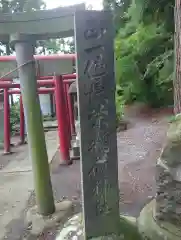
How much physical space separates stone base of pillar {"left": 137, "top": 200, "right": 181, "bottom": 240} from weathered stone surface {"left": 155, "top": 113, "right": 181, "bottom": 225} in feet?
0.17

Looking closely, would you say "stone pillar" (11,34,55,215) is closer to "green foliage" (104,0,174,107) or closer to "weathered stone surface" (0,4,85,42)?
"weathered stone surface" (0,4,85,42)

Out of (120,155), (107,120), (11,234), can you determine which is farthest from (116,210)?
(120,155)

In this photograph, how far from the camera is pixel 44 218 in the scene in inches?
159

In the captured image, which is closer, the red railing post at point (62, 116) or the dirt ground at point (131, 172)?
the dirt ground at point (131, 172)

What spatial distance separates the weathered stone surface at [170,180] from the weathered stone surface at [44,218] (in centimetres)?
165

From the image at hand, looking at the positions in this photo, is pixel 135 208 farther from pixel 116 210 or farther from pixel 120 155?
pixel 120 155

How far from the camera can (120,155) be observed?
6.73 m

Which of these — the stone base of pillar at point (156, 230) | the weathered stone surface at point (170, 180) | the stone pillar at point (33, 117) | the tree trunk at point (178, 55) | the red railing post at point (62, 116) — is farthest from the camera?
the red railing post at point (62, 116)

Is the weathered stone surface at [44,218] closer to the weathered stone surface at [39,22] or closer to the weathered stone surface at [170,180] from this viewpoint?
the weathered stone surface at [170,180]

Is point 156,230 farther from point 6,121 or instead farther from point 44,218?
point 6,121

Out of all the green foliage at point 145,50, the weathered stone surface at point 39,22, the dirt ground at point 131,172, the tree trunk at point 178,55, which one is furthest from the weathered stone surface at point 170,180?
the green foliage at point 145,50

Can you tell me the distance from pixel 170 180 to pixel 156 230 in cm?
45

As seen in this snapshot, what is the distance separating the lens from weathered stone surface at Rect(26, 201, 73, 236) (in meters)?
3.91

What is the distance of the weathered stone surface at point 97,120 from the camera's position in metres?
2.24
